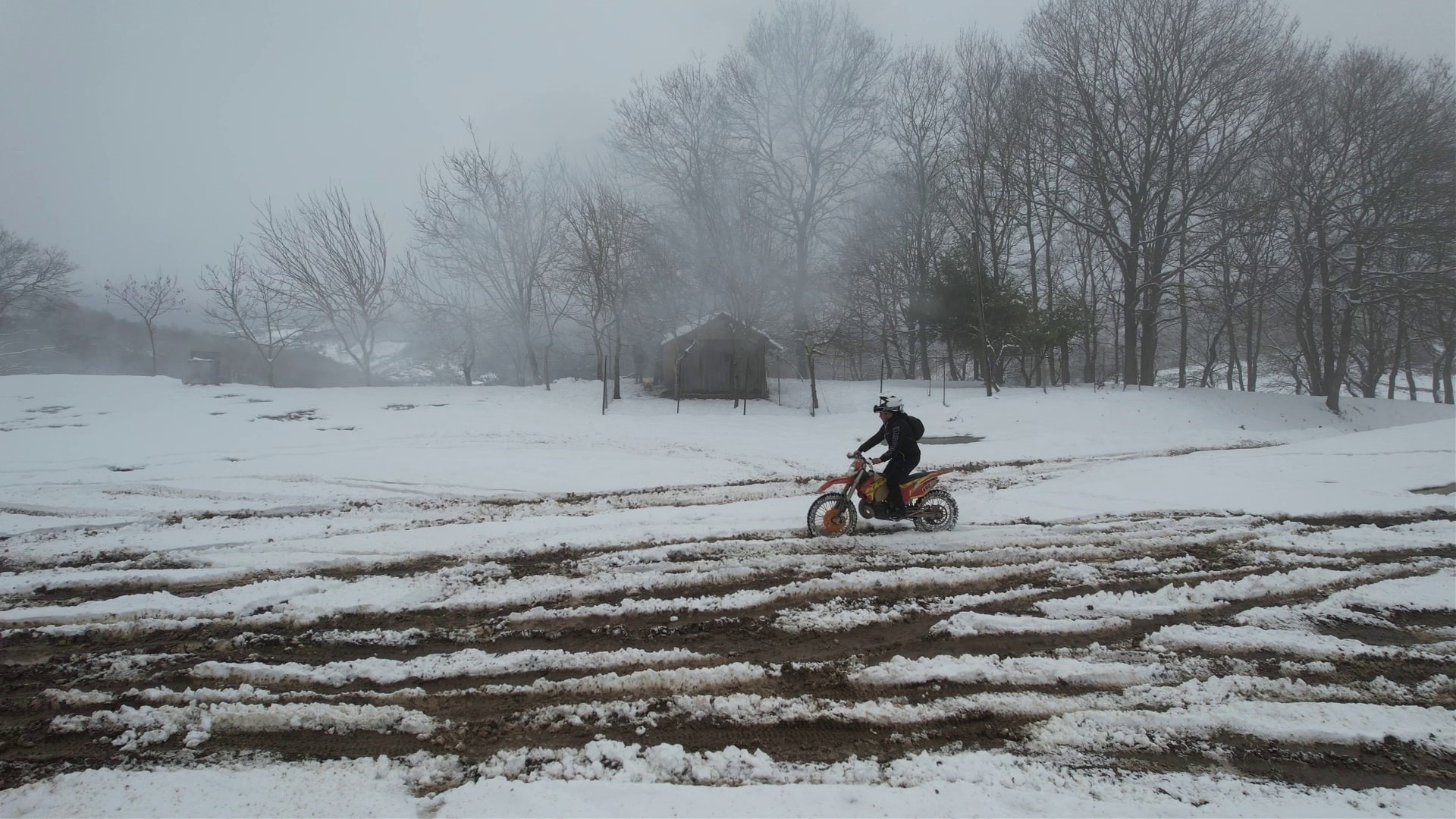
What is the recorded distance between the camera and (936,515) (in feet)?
25.8

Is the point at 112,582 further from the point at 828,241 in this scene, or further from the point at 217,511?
the point at 828,241

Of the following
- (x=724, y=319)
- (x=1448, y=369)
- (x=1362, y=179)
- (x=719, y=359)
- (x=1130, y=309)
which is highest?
(x=1362, y=179)

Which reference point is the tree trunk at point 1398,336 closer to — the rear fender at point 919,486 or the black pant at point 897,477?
the rear fender at point 919,486

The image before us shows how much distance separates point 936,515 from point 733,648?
409cm

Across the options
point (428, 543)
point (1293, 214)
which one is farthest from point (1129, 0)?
point (428, 543)

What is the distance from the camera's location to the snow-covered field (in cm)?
318

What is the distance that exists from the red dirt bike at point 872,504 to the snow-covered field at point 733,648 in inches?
10.8

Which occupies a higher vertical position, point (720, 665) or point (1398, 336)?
point (1398, 336)

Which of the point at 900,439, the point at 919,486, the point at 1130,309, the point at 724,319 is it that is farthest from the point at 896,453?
the point at 1130,309

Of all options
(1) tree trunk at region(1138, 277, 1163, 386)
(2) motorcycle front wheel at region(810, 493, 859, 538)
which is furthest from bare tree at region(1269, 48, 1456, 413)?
(2) motorcycle front wheel at region(810, 493, 859, 538)

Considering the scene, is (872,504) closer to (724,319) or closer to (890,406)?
(890,406)

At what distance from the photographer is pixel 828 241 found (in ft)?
108

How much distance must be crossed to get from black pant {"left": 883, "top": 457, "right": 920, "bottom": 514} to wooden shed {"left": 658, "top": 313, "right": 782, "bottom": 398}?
1967 cm

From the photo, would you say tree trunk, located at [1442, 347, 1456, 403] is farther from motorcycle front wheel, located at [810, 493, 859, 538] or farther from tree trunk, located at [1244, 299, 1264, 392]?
motorcycle front wheel, located at [810, 493, 859, 538]
